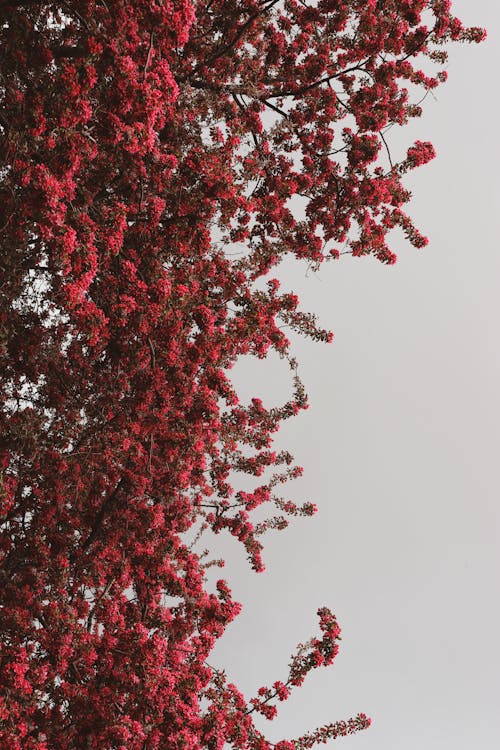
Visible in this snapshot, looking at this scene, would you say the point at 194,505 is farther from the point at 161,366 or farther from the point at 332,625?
the point at 161,366

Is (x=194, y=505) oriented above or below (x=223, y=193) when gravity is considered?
below

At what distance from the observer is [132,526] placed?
549 centimetres

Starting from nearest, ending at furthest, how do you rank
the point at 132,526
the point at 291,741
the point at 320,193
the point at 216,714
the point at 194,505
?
the point at 216,714, the point at 291,741, the point at 132,526, the point at 320,193, the point at 194,505

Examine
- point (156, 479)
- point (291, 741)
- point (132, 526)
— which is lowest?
point (291, 741)

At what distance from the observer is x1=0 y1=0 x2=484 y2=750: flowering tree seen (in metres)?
3.46

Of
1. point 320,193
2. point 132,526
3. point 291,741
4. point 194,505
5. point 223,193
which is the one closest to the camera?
point 223,193

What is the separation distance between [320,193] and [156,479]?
3501 millimetres

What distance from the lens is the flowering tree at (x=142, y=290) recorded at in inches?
136

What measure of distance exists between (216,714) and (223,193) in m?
4.00

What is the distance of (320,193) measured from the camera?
6.25 m

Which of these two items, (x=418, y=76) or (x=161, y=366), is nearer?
(x=161, y=366)

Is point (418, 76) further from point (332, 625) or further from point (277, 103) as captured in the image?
point (332, 625)

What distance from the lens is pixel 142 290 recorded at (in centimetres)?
407

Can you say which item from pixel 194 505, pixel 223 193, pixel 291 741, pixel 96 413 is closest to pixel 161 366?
pixel 96 413
